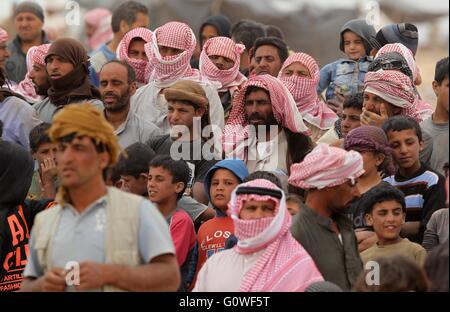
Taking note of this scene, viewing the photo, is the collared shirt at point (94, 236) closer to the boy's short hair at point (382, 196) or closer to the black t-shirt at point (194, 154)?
the boy's short hair at point (382, 196)

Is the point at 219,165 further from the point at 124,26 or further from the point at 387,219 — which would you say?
the point at 124,26

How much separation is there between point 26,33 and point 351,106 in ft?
16.0

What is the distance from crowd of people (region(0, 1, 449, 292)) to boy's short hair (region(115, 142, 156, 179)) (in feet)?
0.04

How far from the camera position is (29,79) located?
15.0 metres

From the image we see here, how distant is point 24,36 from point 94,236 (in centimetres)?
846

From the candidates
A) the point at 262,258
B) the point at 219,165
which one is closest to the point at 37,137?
the point at 219,165

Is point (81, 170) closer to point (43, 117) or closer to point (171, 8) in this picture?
point (43, 117)

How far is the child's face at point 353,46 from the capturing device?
14906 millimetres

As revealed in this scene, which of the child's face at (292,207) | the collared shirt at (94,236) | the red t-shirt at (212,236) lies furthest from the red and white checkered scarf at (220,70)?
the collared shirt at (94,236)

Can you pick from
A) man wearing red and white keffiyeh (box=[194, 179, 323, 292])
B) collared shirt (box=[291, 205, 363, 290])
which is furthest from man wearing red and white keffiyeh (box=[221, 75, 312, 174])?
man wearing red and white keffiyeh (box=[194, 179, 323, 292])

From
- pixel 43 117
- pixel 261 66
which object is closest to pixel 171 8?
pixel 261 66

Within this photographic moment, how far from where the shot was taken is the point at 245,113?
12.8 metres

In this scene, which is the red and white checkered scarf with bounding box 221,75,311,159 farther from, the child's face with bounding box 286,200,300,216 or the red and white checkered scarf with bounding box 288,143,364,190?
the red and white checkered scarf with bounding box 288,143,364,190
